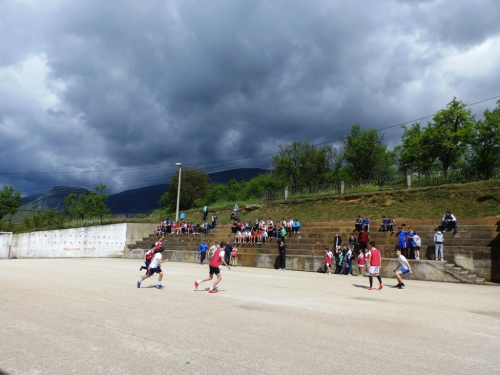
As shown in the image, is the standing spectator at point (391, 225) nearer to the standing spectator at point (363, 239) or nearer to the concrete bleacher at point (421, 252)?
the concrete bleacher at point (421, 252)

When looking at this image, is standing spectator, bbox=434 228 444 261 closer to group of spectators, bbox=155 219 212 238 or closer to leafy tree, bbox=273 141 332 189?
group of spectators, bbox=155 219 212 238

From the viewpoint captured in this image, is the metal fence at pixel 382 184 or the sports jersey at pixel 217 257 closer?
the sports jersey at pixel 217 257

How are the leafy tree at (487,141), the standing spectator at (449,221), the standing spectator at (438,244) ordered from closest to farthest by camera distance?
the standing spectator at (438,244) < the standing spectator at (449,221) < the leafy tree at (487,141)

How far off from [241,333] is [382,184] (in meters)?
30.8

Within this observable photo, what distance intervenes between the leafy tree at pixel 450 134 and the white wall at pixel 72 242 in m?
37.1

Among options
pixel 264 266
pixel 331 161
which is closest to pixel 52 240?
pixel 264 266

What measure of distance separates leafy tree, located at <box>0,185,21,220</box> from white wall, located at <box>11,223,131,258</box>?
79.8 feet

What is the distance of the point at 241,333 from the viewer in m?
6.48

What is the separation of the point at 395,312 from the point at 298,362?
4943mm

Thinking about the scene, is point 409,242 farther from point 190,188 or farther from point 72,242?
point 190,188

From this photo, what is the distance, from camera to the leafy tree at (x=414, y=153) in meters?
46.3

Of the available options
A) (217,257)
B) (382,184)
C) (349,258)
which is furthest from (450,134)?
(217,257)

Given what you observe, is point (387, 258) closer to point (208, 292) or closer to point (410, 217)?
point (410, 217)

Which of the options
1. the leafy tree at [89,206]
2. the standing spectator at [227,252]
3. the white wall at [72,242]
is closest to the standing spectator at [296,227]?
the standing spectator at [227,252]
